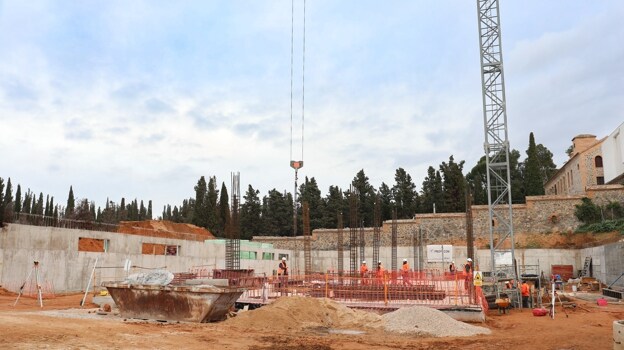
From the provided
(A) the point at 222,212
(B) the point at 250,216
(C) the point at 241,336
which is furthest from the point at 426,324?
(B) the point at 250,216

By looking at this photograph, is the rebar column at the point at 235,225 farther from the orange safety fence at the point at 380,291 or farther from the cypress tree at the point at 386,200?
the cypress tree at the point at 386,200

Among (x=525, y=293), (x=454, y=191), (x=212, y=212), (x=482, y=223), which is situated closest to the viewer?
(x=525, y=293)

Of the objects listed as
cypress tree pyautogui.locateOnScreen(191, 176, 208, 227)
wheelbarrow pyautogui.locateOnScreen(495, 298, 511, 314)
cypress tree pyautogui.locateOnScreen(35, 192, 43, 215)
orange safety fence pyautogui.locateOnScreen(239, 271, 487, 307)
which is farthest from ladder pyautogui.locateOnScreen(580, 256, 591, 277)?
cypress tree pyautogui.locateOnScreen(35, 192, 43, 215)

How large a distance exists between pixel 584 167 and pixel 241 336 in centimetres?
4729

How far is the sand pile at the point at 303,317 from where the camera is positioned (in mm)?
A: 13633

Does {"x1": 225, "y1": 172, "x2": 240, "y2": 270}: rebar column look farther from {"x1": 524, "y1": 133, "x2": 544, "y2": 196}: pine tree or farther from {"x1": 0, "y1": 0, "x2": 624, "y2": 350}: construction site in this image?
{"x1": 524, "y1": 133, "x2": 544, "y2": 196}: pine tree

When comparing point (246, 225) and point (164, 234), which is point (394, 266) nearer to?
point (164, 234)

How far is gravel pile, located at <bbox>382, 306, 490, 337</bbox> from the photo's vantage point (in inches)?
508

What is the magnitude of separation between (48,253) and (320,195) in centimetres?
4235

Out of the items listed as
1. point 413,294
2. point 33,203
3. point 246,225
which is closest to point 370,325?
point 413,294

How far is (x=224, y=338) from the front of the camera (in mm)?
11188

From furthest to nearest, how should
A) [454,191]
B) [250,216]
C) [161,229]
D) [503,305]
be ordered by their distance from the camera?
[250,216], [454,191], [161,229], [503,305]

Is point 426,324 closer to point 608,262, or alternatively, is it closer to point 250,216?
point 608,262

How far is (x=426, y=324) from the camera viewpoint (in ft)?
43.8
